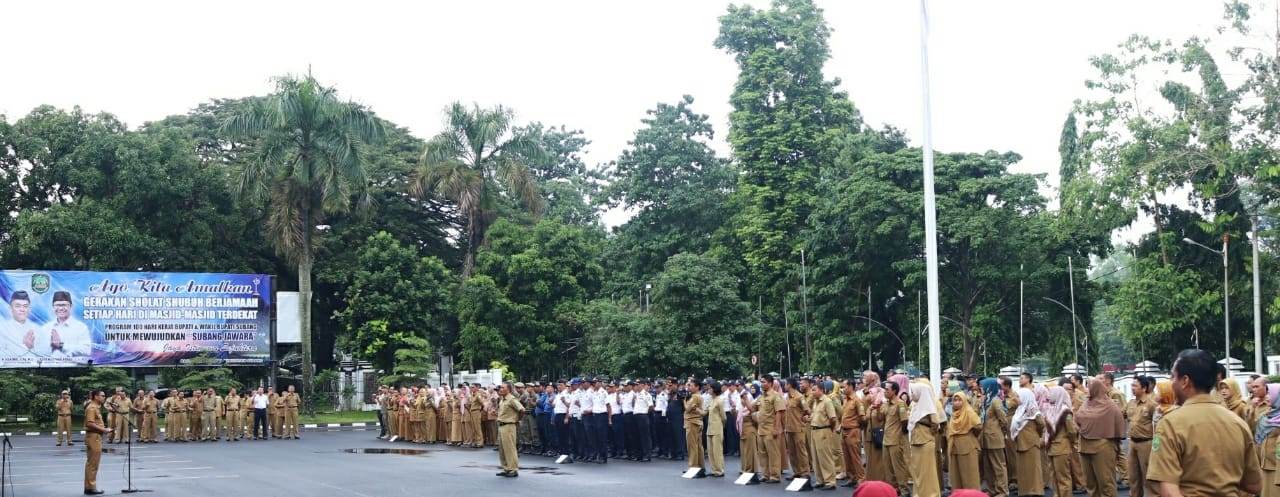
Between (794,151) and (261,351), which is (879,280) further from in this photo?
(261,351)

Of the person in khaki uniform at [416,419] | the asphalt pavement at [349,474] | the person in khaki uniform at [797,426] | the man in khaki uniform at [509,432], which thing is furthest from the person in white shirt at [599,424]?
the person in khaki uniform at [416,419]

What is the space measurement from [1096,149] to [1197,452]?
3070 cm

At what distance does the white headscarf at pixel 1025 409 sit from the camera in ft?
43.1

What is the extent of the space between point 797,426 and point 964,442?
10.7 ft

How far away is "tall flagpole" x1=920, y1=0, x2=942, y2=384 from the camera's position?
45.4 ft

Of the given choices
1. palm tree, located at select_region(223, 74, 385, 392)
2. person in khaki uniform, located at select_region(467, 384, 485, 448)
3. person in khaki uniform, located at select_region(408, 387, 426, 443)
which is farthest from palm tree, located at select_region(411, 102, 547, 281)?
person in khaki uniform, located at select_region(467, 384, 485, 448)

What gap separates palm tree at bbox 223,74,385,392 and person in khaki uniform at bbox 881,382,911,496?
24734mm

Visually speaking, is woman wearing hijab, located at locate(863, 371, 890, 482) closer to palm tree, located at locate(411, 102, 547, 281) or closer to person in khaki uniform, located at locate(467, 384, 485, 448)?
person in khaki uniform, located at locate(467, 384, 485, 448)

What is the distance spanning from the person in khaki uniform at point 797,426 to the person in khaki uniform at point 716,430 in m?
1.07

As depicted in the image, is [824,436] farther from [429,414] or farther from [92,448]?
[429,414]

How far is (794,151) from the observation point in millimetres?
42906

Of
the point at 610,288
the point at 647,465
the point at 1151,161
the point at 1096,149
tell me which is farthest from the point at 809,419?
the point at 610,288

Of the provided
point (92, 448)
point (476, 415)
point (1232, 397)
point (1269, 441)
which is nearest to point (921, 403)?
point (1232, 397)

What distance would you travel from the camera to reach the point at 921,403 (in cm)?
1203
